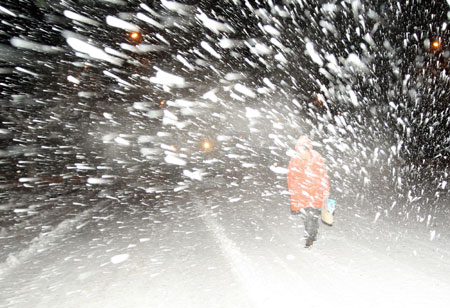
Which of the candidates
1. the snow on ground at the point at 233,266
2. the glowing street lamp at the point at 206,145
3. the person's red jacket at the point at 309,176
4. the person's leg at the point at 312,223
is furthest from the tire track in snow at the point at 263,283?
the glowing street lamp at the point at 206,145

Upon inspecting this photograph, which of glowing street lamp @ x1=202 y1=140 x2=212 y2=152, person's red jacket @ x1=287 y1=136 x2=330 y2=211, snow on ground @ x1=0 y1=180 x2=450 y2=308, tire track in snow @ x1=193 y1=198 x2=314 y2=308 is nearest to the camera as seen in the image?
tire track in snow @ x1=193 y1=198 x2=314 y2=308

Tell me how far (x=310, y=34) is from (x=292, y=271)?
22461 millimetres

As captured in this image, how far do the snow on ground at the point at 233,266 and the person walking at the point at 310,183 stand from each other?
43 centimetres

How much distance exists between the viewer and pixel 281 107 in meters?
38.9

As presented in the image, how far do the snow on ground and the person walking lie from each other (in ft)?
1.40

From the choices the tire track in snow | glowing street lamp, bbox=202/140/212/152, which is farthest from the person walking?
glowing street lamp, bbox=202/140/212/152

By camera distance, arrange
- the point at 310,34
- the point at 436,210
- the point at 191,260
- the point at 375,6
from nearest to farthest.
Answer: the point at 191,260 < the point at 436,210 < the point at 375,6 < the point at 310,34

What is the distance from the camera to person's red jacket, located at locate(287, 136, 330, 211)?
4824 millimetres

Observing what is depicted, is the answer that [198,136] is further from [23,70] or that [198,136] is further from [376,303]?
[376,303]

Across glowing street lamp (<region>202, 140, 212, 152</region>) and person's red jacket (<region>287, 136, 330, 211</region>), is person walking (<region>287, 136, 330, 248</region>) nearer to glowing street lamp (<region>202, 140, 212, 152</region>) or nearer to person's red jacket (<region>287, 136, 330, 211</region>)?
person's red jacket (<region>287, 136, 330, 211</region>)

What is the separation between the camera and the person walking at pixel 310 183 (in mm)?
4832

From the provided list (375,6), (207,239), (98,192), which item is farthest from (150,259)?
(375,6)

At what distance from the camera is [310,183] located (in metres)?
4.87

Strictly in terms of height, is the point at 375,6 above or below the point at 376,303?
above
